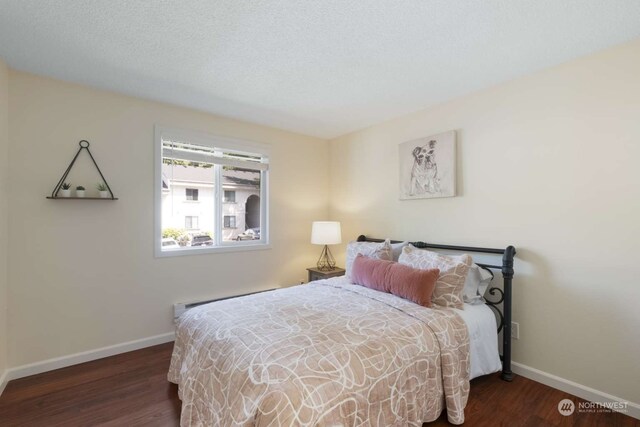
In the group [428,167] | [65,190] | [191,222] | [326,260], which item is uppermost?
[428,167]

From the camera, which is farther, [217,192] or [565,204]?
[217,192]

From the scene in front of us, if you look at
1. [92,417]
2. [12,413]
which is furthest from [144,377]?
[12,413]

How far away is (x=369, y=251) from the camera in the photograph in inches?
111

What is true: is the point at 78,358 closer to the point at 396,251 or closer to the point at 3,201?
the point at 3,201

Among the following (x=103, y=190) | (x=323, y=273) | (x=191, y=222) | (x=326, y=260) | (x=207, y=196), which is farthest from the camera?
(x=326, y=260)

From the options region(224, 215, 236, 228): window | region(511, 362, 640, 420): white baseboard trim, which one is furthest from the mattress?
region(224, 215, 236, 228): window

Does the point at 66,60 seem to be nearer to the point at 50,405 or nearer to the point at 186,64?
the point at 186,64

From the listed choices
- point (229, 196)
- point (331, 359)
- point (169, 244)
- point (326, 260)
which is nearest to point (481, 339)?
point (331, 359)

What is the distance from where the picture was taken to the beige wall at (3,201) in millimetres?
2129

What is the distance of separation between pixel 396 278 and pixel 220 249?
1.97 metres

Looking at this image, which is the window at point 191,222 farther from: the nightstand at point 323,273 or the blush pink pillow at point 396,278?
the blush pink pillow at point 396,278

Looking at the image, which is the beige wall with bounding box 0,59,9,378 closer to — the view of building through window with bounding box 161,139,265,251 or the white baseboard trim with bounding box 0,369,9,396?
the white baseboard trim with bounding box 0,369,9,396

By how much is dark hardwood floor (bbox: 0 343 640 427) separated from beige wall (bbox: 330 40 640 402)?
328 millimetres

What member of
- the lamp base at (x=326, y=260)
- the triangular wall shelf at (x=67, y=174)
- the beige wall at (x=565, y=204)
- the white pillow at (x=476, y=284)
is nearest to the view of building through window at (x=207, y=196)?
the triangular wall shelf at (x=67, y=174)
